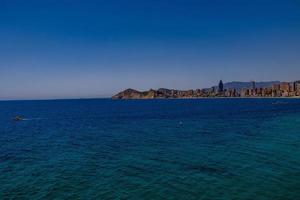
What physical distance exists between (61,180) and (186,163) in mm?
15301

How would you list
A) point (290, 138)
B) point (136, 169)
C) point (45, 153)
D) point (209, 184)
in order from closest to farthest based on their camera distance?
point (209, 184) → point (136, 169) → point (45, 153) → point (290, 138)

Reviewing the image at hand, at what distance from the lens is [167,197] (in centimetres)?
2753

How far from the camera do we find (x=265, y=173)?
34250 mm

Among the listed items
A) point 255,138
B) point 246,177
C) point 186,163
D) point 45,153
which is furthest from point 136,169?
point 255,138

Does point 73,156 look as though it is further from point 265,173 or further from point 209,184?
point 265,173

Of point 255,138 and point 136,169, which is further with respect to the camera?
point 255,138

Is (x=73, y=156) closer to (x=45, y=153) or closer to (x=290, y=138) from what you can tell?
(x=45, y=153)

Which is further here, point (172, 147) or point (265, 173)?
point (172, 147)

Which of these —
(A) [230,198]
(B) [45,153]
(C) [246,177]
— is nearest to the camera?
(A) [230,198]

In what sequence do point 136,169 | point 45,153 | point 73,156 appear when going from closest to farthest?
point 136,169 → point 73,156 → point 45,153

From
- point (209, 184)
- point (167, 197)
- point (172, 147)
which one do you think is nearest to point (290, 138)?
point (172, 147)

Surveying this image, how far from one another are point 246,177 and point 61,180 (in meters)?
19.6

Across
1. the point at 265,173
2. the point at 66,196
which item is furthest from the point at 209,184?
the point at 66,196

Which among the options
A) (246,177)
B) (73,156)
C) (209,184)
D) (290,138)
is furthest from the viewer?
(290,138)
